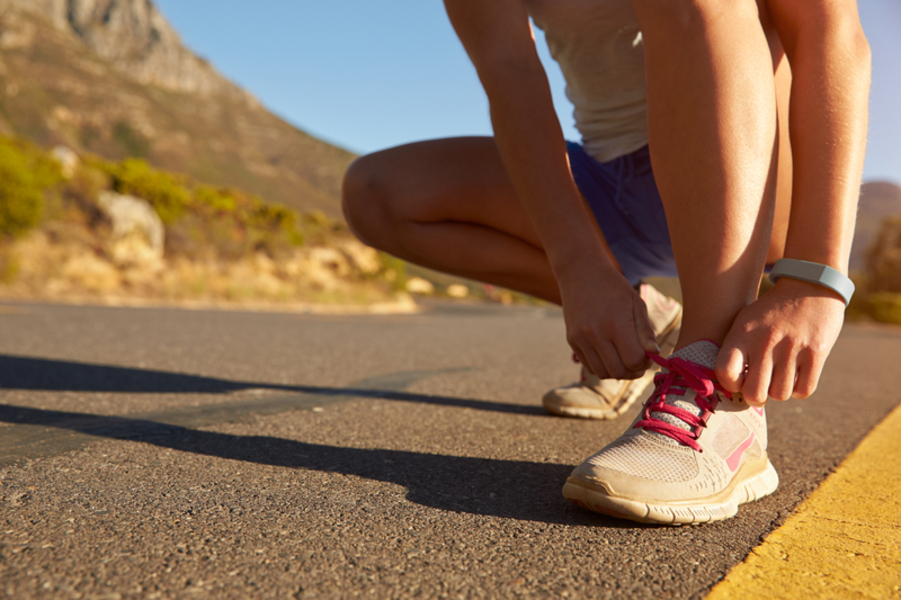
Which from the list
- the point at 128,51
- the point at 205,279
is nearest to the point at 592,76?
the point at 205,279

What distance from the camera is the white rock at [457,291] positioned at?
3005 centimetres

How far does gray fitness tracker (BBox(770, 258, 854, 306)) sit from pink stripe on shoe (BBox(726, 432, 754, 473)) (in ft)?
0.93

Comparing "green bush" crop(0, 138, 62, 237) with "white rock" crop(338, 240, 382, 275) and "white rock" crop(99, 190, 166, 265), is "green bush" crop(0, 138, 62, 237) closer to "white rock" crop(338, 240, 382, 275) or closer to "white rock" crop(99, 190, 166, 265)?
"white rock" crop(99, 190, 166, 265)

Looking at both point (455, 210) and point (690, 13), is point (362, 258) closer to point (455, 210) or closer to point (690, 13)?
point (455, 210)

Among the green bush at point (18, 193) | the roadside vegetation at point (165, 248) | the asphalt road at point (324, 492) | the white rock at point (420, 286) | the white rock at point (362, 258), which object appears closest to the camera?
the asphalt road at point (324, 492)

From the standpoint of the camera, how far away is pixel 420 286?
1187 inches

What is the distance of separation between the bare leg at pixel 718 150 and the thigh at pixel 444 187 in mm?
770

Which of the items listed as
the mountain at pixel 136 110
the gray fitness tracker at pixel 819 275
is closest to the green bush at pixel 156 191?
the gray fitness tracker at pixel 819 275

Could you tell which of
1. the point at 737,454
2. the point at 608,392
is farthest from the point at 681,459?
the point at 608,392

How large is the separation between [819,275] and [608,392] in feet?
2.98

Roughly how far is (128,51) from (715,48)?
91854mm

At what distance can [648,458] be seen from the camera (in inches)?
36.4

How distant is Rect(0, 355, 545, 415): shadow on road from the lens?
187cm

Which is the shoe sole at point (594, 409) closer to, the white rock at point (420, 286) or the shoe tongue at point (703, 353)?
the shoe tongue at point (703, 353)
